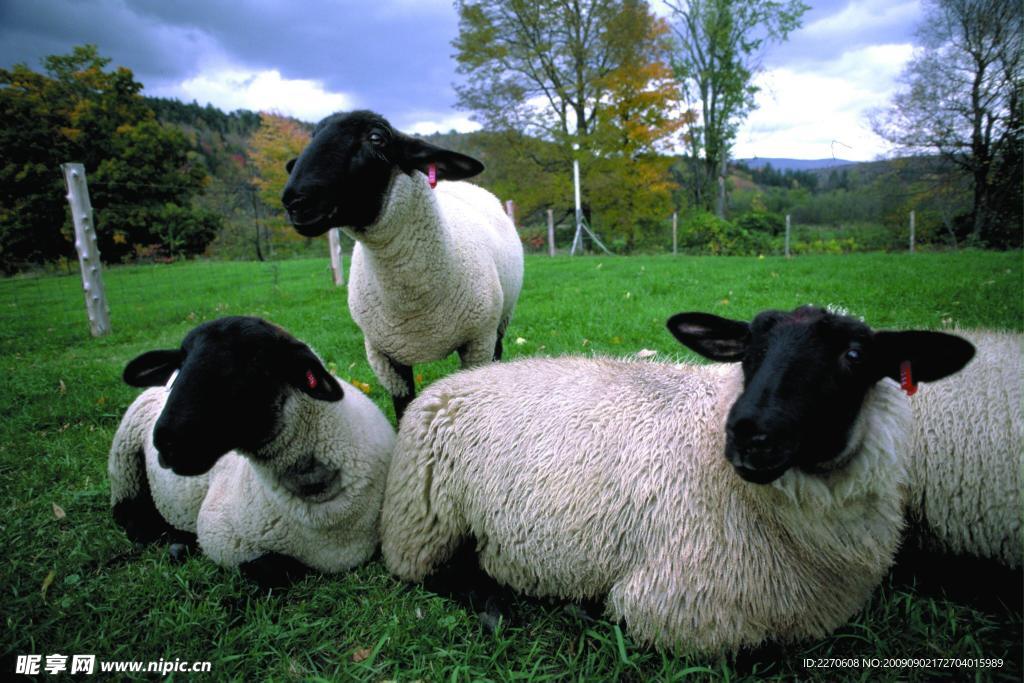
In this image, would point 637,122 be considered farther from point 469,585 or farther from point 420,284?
point 469,585

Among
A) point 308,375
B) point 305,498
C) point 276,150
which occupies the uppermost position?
point 276,150

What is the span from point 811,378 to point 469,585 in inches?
67.6

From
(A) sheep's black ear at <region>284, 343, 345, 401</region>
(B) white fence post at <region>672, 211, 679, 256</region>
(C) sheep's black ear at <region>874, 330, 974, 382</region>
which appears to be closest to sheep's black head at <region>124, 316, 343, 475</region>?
(A) sheep's black ear at <region>284, 343, 345, 401</region>

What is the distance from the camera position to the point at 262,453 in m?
2.29

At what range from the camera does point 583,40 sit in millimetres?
22969

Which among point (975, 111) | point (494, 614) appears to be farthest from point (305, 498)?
point (975, 111)

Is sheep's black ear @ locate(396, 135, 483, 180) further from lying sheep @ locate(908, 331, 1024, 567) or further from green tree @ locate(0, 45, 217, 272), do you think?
green tree @ locate(0, 45, 217, 272)

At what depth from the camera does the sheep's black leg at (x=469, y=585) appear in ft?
7.34

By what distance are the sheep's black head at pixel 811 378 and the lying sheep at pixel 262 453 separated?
5.53 ft

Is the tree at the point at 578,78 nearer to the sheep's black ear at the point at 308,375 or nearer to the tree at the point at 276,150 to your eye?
the tree at the point at 276,150

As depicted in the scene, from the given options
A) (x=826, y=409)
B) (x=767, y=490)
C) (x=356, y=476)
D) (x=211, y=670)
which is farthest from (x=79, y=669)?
(x=826, y=409)

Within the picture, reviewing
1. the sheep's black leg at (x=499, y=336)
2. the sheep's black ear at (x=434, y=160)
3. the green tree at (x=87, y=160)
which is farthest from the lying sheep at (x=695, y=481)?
the green tree at (x=87, y=160)

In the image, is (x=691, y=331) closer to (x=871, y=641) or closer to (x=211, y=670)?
(x=871, y=641)

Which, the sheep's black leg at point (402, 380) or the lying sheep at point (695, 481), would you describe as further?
the sheep's black leg at point (402, 380)
